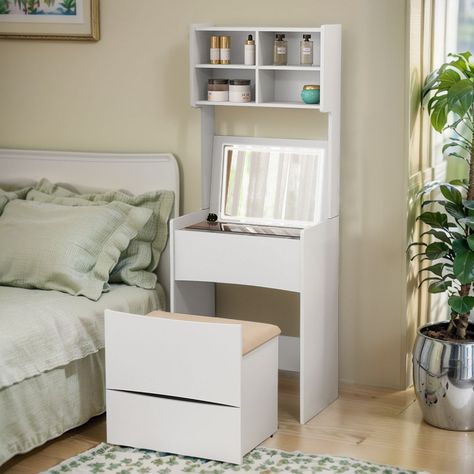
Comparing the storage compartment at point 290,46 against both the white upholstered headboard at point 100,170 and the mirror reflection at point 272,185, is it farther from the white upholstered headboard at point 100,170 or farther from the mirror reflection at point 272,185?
the white upholstered headboard at point 100,170

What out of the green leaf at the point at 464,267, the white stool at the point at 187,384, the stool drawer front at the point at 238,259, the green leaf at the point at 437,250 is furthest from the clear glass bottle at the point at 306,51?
the white stool at the point at 187,384

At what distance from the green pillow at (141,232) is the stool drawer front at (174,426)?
0.65 m

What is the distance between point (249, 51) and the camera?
11.6ft

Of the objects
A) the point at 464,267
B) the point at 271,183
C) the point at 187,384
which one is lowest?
the point at 187,384

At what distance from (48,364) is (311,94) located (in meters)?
1.33

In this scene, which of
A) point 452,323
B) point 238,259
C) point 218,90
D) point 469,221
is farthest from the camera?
point 218,90

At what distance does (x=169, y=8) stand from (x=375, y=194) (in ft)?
3.59

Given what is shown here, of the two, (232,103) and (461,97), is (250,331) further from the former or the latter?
(461,97)

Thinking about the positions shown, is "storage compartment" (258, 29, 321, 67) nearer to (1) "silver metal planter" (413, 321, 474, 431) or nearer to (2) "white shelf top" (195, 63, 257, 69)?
(2) "white shelf top" (195, 63, 257, 69)

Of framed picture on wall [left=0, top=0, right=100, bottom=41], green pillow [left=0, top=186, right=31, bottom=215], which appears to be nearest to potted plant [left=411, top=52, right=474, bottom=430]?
framed picture on wall [left=0, top=0, right=100, bottom=41]

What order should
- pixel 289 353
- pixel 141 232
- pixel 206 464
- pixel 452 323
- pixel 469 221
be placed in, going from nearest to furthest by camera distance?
pixel 206 464, pixel 469 221, pixel 452 323, pixel 141 232, pixel 289 353

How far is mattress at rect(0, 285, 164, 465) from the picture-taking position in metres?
2.96

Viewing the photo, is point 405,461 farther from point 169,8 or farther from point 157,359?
point 169,8

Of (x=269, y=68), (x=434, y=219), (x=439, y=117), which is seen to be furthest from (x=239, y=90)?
(x=434, y=219)
